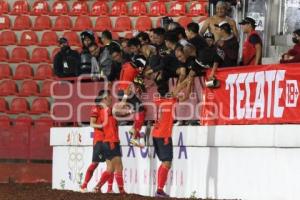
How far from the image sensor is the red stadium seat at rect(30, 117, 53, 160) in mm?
23172

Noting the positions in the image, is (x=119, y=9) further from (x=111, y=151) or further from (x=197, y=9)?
(x=111, y=151)

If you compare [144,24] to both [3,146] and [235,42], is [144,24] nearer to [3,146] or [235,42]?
[3,146]

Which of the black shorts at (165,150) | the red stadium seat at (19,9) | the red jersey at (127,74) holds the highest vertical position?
the red stadium seat at (19,9)

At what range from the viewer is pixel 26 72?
25.1m

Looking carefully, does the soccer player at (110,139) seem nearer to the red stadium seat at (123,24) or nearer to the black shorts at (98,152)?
the black shorts at (98,152)

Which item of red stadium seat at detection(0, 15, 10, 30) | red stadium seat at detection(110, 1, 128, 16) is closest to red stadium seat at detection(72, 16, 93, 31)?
red stadium seat at detection(110, 1, 128, 16)

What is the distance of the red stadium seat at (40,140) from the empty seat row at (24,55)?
2.73m

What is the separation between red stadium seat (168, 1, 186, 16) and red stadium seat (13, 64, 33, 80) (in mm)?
4299

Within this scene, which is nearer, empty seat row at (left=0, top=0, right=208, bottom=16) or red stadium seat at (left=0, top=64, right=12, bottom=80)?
red stadium seat at (left=0, top=64, right=12, bottom=80)

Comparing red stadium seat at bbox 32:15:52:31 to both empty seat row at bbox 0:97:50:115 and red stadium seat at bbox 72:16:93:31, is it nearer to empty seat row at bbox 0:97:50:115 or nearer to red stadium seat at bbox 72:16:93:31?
red stadium seat at bbox 72:16:93:31

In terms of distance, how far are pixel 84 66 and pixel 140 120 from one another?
10.3 ft

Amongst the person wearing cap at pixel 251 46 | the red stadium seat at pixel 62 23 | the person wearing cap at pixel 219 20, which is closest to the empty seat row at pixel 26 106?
the red stadium seat at pixel 62 23

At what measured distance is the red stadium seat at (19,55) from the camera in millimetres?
25375

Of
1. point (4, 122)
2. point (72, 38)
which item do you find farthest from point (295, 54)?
point (72, 38)
